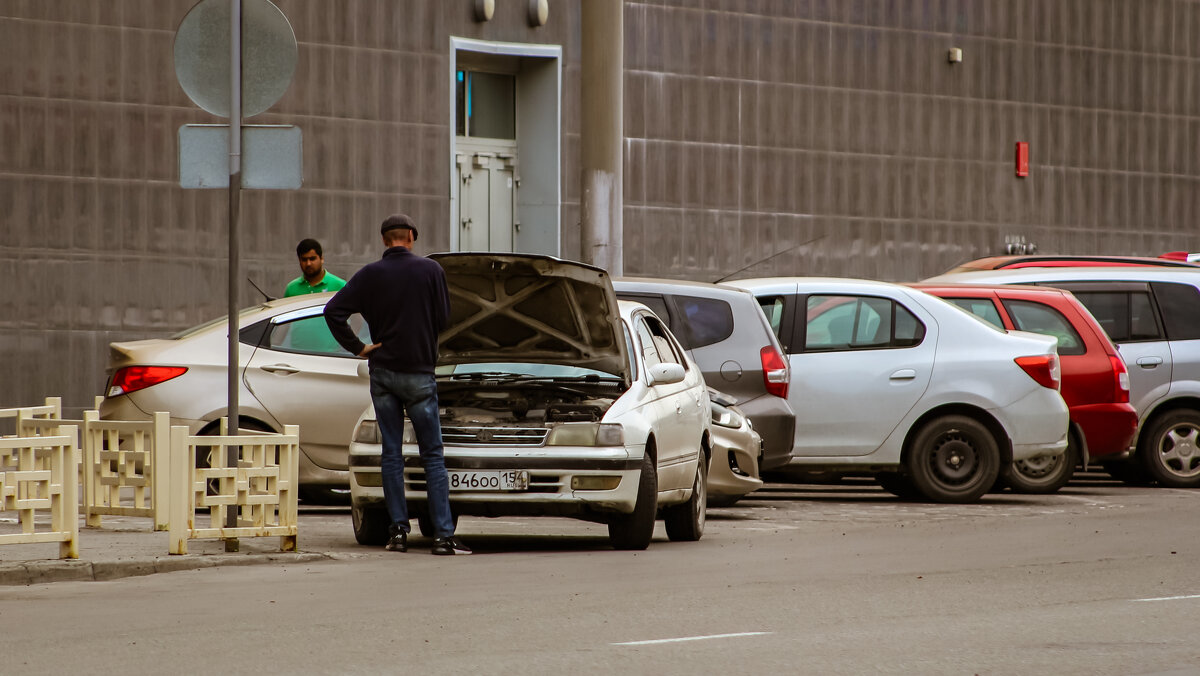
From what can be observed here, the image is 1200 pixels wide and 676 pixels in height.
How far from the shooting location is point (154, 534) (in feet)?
36.6

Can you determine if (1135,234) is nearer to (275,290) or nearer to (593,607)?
(275,290)

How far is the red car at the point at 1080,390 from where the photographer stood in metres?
15.9

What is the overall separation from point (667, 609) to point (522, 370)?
3.72 metres

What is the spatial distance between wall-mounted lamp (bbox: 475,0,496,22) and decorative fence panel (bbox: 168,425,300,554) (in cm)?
1421

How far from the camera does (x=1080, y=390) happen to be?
15977 millimetres

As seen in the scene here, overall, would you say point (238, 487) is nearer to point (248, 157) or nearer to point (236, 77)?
point (248, 157)

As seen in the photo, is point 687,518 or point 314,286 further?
point 314,286

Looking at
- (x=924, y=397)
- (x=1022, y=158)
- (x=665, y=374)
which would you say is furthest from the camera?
(x=1022, y=158)

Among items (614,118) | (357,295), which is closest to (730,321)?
(614,118)

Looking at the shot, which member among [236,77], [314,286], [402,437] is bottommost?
[402,437]

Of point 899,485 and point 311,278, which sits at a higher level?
point 311,278

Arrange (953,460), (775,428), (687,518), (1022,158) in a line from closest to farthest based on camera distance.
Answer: (687,518), (775,428), (953,460), (1022,158)

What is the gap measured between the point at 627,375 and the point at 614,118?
18.0 ft

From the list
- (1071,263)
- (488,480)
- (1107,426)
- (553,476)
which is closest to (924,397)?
(1107,426)
